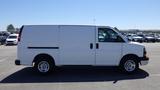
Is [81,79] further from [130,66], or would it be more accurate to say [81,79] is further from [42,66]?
[130,66]

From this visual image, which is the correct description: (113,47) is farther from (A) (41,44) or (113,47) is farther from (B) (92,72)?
(A) (41,44)

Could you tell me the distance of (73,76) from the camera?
11.2 metres

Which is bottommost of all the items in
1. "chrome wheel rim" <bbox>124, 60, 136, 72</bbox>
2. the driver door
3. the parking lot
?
the parking lot

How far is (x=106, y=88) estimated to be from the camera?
880 centimetres

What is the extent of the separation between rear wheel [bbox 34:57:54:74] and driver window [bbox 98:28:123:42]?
231 centimetres

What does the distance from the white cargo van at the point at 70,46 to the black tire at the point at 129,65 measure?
0.06 meters

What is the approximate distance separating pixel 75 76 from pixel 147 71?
137 inches

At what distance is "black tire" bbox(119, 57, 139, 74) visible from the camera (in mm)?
11492

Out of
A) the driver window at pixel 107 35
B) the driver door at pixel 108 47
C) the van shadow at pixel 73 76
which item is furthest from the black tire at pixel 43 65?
the driver window at pixel 107 35

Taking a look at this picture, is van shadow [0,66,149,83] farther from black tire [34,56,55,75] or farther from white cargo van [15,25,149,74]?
white cargo van [15,25,149,74]

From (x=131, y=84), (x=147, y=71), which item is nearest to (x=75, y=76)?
(x=131, y=84)

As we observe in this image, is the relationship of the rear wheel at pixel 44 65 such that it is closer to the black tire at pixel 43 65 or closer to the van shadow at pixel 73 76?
the black tire at pixel 43 65

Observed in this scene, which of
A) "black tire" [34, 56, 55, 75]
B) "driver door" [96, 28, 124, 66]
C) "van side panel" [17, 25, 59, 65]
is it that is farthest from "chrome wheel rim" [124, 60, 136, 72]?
"black tire" [34, 56, 55, 75]

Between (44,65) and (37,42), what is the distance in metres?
1.03
